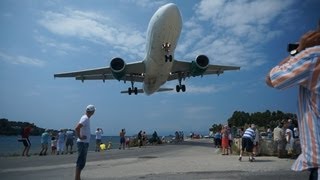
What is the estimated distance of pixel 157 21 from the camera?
26812 millimetres

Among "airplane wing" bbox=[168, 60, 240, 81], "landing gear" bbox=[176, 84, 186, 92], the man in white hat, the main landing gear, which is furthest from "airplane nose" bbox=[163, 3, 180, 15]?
the man in white hat

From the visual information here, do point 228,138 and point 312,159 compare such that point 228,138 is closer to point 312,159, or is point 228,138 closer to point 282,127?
point 282,127

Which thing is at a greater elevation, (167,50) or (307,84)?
(167,50)

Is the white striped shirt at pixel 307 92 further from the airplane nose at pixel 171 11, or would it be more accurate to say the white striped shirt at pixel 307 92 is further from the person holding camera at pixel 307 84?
the airplane nose at pixel 171 11

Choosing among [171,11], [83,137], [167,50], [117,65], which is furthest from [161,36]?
[83,137]

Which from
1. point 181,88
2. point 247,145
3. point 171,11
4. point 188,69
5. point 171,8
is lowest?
point 247,145

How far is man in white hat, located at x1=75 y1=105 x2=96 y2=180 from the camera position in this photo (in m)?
8.91

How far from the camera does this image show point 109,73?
3606 centimetres

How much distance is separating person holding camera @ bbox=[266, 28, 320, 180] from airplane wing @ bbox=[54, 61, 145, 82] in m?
29.0

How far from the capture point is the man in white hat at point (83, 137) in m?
8.91

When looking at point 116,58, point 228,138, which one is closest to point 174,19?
point 116,58

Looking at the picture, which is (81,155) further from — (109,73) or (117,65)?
(109,73)

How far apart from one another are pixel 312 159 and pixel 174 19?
24326 mm

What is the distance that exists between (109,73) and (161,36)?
10.6m
